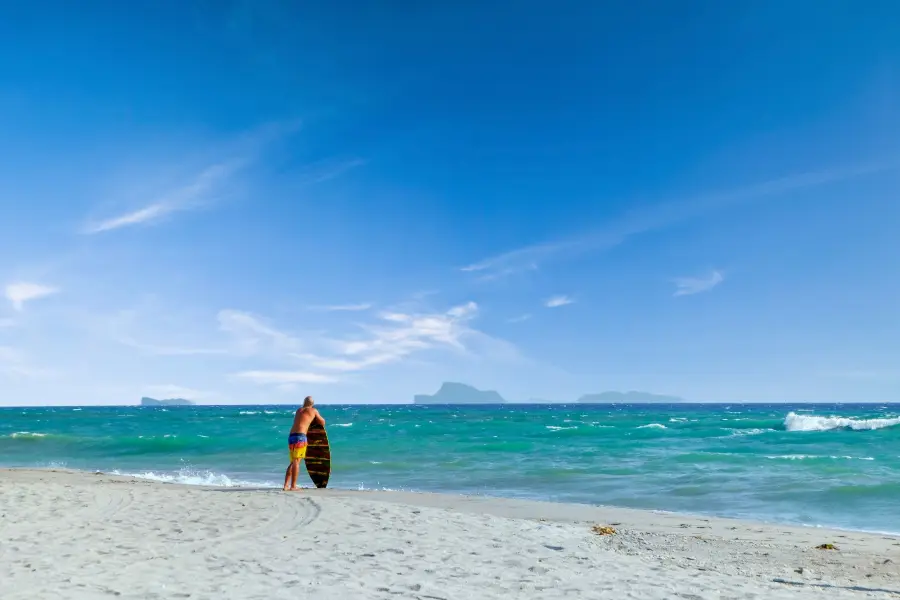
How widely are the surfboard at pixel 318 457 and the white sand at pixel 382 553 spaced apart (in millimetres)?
2891

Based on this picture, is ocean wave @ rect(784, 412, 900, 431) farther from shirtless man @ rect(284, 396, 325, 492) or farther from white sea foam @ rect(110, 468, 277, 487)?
shirtless man @ rect(284, 396, 325, 492)

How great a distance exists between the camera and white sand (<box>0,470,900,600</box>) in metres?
A: 5.90

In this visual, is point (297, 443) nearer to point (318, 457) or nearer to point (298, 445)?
point (298, 445)

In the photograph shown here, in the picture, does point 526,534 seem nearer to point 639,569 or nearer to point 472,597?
point 639,569

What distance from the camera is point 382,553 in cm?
726

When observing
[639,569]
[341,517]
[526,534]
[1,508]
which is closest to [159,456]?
[1,508]

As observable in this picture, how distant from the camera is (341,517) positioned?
30.7 feet

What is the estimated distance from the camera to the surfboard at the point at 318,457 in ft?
46.5

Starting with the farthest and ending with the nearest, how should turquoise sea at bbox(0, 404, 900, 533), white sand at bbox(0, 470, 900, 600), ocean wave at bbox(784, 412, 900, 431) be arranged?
ocean wave at bbox(784, 412, 900, 431)
turquoise sea at bbox(0, 404, 900, 533)
white sand at bbox(0, 470, 900, 600)

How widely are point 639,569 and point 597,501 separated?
8.11 metres

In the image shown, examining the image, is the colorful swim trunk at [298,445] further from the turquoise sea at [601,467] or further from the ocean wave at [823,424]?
the ocean wave at [823,424]

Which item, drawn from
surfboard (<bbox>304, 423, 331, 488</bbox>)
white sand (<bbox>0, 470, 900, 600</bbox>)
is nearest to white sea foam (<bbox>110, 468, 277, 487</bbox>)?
surfboard (<bbox>304, 423, 331, 488</bbox>)

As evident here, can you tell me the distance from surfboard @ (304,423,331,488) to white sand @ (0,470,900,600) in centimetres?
289

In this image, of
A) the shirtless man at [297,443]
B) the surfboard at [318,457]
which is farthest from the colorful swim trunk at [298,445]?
the surfboard at [318,457]
